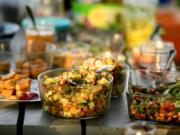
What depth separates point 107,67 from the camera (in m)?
1.36

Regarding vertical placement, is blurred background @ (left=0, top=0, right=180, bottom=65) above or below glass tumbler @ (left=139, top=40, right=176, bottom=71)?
above

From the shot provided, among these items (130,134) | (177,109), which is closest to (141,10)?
(177,109)

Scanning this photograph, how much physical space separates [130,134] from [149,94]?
0.34 metres

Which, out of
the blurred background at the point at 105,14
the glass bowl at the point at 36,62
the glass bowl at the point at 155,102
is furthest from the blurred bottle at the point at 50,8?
the glass bowl at the point at 155,102

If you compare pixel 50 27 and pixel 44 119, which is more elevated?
pixel 50 27

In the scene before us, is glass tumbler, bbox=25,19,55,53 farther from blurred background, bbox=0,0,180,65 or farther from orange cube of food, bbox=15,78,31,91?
orange cube of food, bbox=15,78,31,91

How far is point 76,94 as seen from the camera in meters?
→ 1.20

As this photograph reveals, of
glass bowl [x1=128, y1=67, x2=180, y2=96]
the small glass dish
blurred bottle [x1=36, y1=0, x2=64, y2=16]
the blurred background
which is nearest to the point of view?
the small glass dish

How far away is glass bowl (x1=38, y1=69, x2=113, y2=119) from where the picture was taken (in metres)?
1.21

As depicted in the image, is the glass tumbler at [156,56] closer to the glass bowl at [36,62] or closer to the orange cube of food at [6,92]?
the glass bowl at [36,62]

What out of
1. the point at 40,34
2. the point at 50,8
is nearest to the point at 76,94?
the point at 40,34

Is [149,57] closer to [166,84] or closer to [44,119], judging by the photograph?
[166,84]

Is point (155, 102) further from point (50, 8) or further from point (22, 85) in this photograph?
point (50, 8)

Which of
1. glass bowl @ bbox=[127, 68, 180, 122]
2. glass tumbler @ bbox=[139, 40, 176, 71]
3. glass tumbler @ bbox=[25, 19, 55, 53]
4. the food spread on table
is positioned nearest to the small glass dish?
glass bowl @ bbox=[127, 68, 180, 122]
